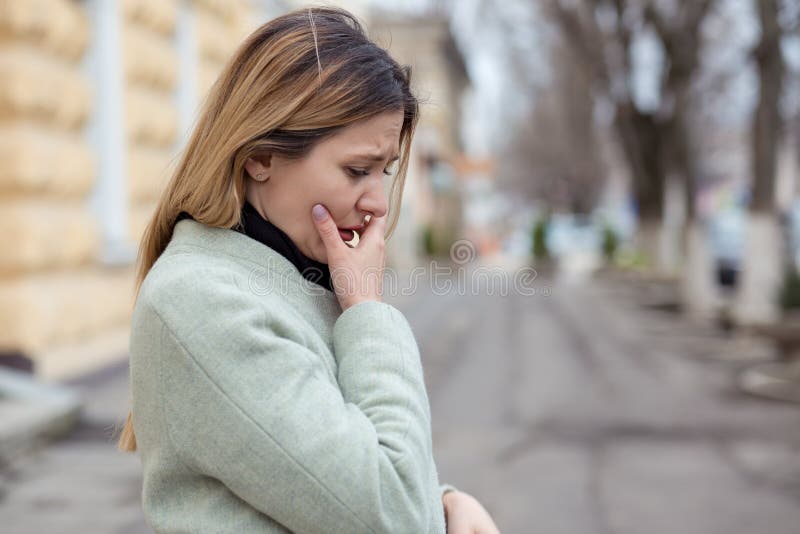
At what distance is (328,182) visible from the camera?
4.52 feet

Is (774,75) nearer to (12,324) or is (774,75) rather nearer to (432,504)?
(12,324)

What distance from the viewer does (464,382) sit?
9.92 m

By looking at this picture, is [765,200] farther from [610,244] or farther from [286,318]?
[610,244]

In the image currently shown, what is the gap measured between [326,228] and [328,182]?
6 centimetres

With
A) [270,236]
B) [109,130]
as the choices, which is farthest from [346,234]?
[109,130]

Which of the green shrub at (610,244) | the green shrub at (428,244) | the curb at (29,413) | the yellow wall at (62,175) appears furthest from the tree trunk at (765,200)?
the green shrub at (428,244)

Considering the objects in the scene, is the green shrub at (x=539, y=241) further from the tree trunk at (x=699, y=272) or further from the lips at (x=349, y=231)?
the lips at (x=349, y=231)

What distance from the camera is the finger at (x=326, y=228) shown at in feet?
4.52

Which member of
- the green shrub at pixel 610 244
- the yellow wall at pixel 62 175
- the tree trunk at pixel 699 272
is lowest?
the green shrub at pixel 610 244

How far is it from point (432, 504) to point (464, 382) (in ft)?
28.3

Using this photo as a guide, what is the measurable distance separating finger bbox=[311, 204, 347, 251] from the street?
3750 millimetres

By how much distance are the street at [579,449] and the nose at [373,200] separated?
3747 millimetres

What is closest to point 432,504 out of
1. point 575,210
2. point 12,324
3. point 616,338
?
point 12,324

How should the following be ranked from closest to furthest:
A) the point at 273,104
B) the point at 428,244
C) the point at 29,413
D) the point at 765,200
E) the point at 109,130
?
the point at 273,104, the point at 29,413, the point at 109,130, the point at 765,200, the point at 428,244
